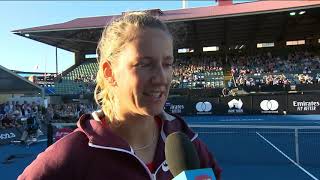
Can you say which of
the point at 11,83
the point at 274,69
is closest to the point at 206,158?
the point at 11,83

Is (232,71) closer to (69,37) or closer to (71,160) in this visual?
(69,37)

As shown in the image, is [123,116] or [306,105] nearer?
[123,116]

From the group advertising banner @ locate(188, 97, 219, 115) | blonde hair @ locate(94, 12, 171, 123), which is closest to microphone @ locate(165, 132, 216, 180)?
blonde hair @ locate(94, 12, 171, 123)

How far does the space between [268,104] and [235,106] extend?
214cm

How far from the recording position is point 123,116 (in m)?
1.90

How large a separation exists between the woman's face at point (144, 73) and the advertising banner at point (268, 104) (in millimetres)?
28564

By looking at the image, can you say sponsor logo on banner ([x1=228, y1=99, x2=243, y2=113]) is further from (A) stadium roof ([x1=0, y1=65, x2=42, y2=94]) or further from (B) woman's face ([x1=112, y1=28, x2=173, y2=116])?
(B) woman's face ([x1=112, y1=28, x2=173, y2=116])

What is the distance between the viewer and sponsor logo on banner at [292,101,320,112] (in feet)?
93.5

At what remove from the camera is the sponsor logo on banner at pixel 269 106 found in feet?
97.6

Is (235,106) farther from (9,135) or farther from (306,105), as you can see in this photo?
(9,135)

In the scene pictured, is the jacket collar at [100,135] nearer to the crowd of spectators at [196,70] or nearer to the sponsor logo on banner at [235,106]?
the sponsor logo on banner at [235,106]

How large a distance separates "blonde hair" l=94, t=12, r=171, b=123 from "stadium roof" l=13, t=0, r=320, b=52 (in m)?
31.7

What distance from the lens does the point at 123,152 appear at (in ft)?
5.95

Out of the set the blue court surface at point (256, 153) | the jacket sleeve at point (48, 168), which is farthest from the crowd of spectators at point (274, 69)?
the jacket sleeve at point (48, 168)
